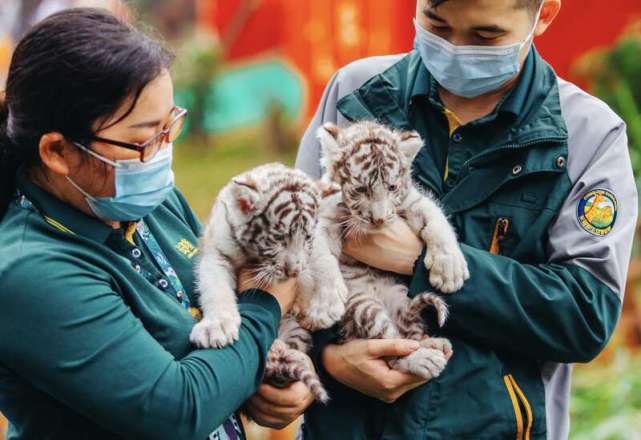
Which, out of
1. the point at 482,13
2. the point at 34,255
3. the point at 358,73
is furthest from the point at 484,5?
the point at 34,255

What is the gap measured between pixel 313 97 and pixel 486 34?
429 centimetres

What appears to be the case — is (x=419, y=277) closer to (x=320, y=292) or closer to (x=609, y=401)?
(x=320, y=292)

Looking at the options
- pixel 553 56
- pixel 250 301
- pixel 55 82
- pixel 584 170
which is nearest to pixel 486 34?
pixel 584 170

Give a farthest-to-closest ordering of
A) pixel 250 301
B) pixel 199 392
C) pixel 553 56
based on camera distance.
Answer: pixel 553 56 < pixel 250 301 < pixel 199 392

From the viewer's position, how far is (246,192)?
2943 millimetres

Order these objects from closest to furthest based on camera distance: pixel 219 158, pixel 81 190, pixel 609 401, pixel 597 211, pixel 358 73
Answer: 1. pixel 81 190
2. pixel 597 211
3. pixel 358 73
4. pixel 609 401
5. pixel 219 158

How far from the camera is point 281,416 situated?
2775 mm

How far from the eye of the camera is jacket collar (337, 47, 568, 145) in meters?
2.79

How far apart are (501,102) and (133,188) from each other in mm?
1287

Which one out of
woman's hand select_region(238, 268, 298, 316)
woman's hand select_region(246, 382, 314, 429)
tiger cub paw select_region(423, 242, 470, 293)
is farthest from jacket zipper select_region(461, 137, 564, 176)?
woman's hand select_region(246, 382, 314, 429)

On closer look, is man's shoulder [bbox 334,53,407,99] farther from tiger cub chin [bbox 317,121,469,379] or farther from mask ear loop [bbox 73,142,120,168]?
mask ear loop [bbox 73,142,120,168]

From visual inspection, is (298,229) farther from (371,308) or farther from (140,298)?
(140,298)

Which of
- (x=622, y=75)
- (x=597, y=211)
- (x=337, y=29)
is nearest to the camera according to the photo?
(x=597, y=211)

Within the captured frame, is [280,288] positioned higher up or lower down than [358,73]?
lower down
